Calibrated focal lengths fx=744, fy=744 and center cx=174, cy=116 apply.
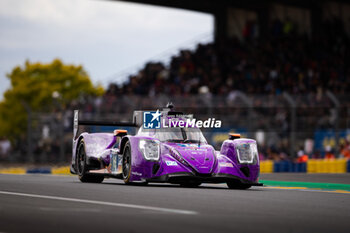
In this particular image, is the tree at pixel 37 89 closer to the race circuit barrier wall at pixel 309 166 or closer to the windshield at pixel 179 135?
the race circuit barrier wall at pixel 309 166

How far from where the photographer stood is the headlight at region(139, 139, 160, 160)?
12055mm

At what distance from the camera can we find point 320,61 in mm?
32438

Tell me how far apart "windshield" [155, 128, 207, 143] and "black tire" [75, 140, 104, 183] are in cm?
199

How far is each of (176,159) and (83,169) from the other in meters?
2.81

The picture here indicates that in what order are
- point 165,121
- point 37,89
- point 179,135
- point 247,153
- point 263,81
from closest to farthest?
point 247,153 → point 179,135 → point 165,121 → point 263,81 → point 37,89

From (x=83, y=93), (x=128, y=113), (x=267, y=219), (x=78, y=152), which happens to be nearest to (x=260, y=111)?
(x=128, y=113)

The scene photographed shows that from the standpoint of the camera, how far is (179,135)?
12734 millimetres

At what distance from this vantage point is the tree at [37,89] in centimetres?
6369

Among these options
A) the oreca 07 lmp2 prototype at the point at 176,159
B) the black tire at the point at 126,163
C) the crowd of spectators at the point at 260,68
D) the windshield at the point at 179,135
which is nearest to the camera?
the oreca 07 lmp2 prototype at the point at 176,159

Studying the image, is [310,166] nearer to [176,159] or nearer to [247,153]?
[247,153]

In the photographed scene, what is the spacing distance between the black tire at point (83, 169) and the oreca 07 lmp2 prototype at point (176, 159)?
0.35 metres

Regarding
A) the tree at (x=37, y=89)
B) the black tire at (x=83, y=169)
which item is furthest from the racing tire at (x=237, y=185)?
the tree at (x=37, y=89)

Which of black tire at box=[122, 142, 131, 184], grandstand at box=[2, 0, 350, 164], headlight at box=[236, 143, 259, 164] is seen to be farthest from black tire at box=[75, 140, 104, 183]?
grandstand at box=[2, 0, 350, 164]

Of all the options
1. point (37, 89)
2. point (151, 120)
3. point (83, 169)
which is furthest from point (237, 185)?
point (37, 89)
